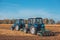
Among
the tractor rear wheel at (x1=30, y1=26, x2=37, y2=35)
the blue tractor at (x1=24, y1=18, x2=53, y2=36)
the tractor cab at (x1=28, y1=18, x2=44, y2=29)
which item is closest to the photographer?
the blue tractor at (x1=24, y1=18, x2=53, y2=36)

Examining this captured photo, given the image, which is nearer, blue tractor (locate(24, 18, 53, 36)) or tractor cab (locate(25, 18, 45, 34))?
blue tractor (locate(24, 18, 53, 36))

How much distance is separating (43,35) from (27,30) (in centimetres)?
340

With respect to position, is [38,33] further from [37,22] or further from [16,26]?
[16,26]

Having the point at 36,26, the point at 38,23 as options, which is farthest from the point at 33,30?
the point at 38,23

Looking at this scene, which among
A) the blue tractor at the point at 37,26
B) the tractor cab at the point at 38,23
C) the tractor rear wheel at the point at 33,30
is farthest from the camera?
the tractor cab at the point at 38,23

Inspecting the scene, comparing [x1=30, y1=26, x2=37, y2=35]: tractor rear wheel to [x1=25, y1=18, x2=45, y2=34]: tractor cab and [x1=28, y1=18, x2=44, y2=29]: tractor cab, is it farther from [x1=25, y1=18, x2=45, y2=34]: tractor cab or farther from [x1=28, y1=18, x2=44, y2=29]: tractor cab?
[x1=28, y1=18, x2=44, y2=29]: tractor cab

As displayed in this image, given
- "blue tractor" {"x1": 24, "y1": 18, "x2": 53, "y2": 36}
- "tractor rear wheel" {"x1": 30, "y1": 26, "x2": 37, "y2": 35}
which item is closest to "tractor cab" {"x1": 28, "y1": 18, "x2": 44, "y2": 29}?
"blue tractor" {"x1": 24, "y1": 18, "x2": 53, "y2": 36}

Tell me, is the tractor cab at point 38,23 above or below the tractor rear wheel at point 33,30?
above

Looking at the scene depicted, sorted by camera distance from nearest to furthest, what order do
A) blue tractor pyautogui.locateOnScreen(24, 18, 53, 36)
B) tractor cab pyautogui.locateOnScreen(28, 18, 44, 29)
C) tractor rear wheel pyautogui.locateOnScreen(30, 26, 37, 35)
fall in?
blue tractor pyautogui.locateOnScreen(24, 18, 53, 36) → tractor rear wheel pyautogui.locateOnScreen(30, 26, 37, 35) → tractor cab pyautogui.locateOnScreen(28, 18, 44, 29)

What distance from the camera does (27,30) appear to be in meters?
25.4

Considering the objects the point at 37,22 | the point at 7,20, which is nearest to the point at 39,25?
the point at 37,22

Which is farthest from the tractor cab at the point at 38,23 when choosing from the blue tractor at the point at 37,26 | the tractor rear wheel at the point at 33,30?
the tractor rear wheel at the point at 33,30

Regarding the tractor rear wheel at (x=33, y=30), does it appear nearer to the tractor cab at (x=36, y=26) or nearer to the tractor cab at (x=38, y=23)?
the tractor cab at (x=36, y=26)

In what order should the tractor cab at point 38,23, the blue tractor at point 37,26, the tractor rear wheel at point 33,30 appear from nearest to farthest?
the blue tractor at point 37,26 < the tractor rear wheel at point 33,30 < the tractor cab at point 38,23
